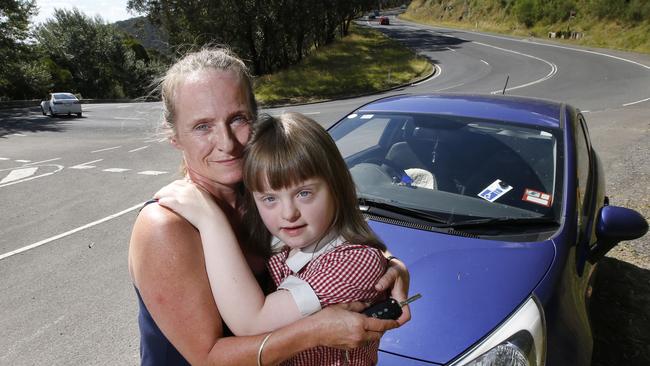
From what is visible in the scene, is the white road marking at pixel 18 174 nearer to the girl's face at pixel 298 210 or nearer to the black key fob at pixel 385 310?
the girl's face at pixel 298 210

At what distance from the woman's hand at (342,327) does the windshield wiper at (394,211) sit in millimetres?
1417

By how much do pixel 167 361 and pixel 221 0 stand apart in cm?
2590

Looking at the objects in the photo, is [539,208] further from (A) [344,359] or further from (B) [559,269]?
(A) [344,359]

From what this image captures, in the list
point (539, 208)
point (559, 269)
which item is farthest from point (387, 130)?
point (559, 269)

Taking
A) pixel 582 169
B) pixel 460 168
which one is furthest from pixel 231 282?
pixel 582 169

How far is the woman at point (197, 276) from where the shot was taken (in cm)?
113

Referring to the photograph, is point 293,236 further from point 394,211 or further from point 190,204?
point 394,211

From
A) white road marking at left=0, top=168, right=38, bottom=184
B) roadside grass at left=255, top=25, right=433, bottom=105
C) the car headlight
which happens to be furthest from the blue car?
roadside grass at left=255, top=25, right=433, bottom=105

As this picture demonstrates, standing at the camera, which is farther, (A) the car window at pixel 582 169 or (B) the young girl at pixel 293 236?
(A) the car window at pixel 582 169

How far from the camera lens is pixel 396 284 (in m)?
1.38

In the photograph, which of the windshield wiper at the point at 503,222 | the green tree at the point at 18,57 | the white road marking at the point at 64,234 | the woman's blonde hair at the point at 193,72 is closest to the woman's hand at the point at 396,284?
the woman's blonde hair at the point at 193,72

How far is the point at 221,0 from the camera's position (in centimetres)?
2450

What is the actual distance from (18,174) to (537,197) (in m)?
10.6

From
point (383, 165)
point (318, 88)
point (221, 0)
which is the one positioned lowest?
point (318, 88)
